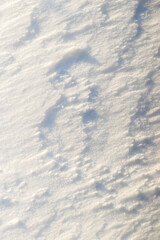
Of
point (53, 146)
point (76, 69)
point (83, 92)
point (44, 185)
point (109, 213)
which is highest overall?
point (76, 69)

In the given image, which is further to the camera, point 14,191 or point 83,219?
point 14,191

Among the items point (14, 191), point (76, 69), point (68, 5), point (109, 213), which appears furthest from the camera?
point (68, 5)

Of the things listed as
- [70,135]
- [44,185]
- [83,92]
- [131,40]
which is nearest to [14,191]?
[44,185]

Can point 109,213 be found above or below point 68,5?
below

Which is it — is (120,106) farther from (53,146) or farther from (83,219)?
(83,219)

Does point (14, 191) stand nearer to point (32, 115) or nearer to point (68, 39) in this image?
point (32, 115)

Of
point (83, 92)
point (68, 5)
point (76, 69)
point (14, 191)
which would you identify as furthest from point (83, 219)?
point (68, 5)

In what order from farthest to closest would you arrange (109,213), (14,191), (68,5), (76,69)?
(68,5) → (76,69) → (14,191) → (109,213)
